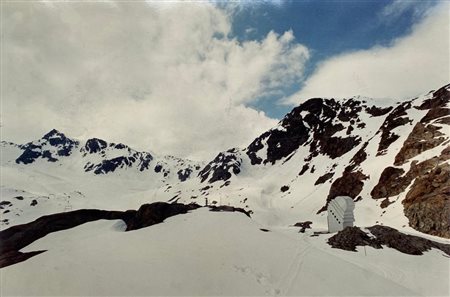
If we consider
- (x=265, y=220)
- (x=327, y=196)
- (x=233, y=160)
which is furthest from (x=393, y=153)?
(x=233, y=160)

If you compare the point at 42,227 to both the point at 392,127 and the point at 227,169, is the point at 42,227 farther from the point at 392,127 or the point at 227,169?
the point at 227,169

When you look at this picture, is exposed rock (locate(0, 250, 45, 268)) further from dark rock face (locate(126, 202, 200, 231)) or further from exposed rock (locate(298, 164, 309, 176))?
exposed rock (locate(298, 164, 309, 176))

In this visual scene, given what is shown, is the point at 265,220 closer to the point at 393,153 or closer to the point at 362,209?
the point at 362,209

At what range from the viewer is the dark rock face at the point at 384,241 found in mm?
33719

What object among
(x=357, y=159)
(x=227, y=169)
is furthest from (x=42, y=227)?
(x=227, y=169)

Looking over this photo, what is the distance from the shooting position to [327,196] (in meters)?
87.5

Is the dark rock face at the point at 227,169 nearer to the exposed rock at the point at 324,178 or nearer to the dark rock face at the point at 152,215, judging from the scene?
the exposed rock at the point at 324,178

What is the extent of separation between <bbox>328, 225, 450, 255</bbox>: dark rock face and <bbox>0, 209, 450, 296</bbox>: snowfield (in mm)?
2864

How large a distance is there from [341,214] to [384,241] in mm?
9361

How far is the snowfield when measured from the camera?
16.0 metres

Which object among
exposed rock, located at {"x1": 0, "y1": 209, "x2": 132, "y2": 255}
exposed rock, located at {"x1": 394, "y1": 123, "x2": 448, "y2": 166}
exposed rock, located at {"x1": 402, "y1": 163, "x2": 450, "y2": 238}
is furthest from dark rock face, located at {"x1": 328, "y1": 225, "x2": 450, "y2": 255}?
exposed rock, located at {"x1": 394, "y1": 123, "x2": 448, "y2": 166}

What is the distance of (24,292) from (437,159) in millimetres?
62761

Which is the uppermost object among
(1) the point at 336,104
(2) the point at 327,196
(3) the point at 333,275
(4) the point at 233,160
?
(1) the point at 336,104

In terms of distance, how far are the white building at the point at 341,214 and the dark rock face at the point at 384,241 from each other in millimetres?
6162
